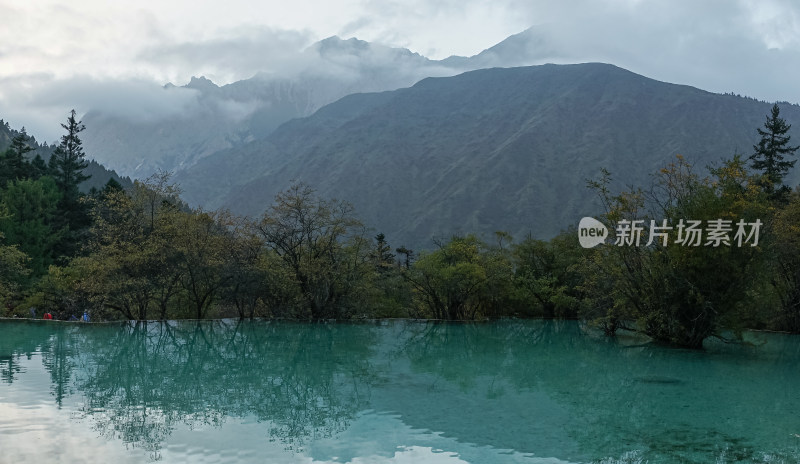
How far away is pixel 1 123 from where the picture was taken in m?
130

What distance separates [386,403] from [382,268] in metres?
32.8

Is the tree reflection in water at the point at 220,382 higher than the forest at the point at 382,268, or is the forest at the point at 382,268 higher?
the forest at the point at 382,268

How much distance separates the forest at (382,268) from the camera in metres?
23.6

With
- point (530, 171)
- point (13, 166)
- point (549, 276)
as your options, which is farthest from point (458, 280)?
point (530, 171)

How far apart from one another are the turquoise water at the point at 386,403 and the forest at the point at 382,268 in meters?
3.10

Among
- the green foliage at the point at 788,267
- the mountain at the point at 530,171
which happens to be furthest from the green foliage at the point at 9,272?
the mountain at the point at 530,171

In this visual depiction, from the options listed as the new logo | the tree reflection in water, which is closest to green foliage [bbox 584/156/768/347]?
the new logo

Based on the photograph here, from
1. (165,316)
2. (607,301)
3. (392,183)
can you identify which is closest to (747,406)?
(607,301)

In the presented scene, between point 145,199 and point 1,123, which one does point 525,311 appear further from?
point 1,123

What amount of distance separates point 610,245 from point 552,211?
12457 cm

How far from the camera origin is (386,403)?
13469mm

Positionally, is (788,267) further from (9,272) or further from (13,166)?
(13,166)

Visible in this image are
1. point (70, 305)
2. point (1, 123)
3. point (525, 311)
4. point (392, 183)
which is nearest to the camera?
point (70, 305)

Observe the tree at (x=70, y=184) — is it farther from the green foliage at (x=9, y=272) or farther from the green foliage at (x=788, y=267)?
the green foliage at (x=788, y=267)
